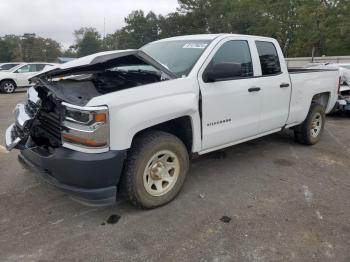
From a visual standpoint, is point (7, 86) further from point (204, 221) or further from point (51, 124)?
point (204, 221)

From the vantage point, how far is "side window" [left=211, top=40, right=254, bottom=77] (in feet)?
14.4

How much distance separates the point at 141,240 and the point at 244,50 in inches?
111

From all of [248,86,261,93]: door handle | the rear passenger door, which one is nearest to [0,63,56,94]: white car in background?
the rear passenger door

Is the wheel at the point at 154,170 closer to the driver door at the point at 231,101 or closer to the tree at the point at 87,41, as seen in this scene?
the driver door at the point at 231,101

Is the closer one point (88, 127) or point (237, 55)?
point (88, 127)

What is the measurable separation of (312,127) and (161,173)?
11.8 ft

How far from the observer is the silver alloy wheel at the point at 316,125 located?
6256mm

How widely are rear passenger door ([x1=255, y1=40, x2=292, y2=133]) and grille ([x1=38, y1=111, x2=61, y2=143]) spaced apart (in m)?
2.70

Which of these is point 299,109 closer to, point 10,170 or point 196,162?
point 196,162

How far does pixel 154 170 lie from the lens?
12.3 ft

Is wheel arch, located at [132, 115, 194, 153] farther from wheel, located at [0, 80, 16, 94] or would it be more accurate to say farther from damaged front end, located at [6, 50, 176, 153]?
wheel, located at [0, 80, 16, 94]

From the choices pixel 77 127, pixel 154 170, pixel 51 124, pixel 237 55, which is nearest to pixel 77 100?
pixel 77 127

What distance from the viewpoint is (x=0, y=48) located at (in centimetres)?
7331

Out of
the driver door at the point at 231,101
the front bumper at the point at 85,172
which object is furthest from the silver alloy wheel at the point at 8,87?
the front bumper at the point at 85,172
